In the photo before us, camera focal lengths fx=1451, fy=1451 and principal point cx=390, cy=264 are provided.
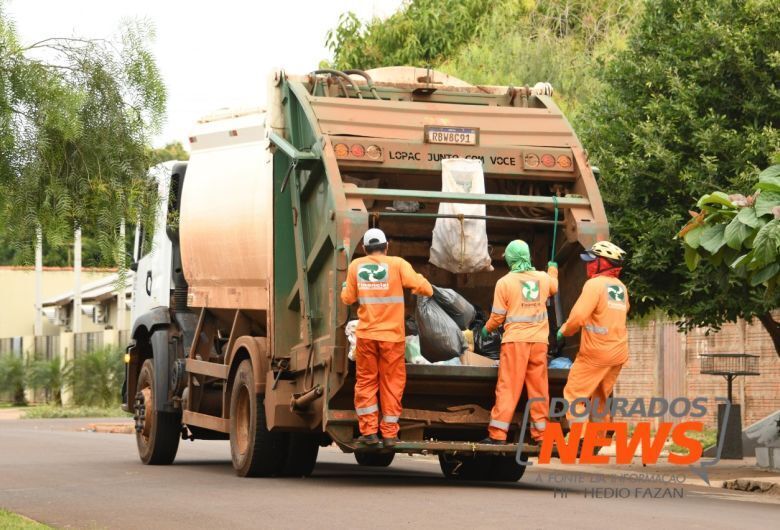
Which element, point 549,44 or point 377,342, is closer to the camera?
point 377,342

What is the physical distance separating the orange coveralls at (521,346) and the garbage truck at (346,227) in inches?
7.6

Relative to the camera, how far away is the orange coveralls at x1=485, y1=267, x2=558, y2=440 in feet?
34.6

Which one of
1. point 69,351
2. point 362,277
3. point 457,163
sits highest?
point 457,163

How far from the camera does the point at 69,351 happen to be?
37844mm

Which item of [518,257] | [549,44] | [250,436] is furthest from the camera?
[549,44]

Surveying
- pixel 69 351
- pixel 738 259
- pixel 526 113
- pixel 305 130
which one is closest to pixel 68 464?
pixel 305 130

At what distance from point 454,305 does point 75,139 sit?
11.1ft

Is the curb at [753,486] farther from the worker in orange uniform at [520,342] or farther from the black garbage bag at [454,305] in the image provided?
the black garbage bag at [454,305]

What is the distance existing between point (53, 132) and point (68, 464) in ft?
20.1

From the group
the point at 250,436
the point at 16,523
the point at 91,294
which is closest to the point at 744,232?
the point at 250,436

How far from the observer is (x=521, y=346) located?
1059cm

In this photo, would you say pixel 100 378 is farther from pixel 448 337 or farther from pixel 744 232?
pixel 744 232

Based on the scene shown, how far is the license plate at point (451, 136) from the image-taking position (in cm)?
1108

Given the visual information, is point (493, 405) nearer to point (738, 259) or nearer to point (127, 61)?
point (738, 259)
